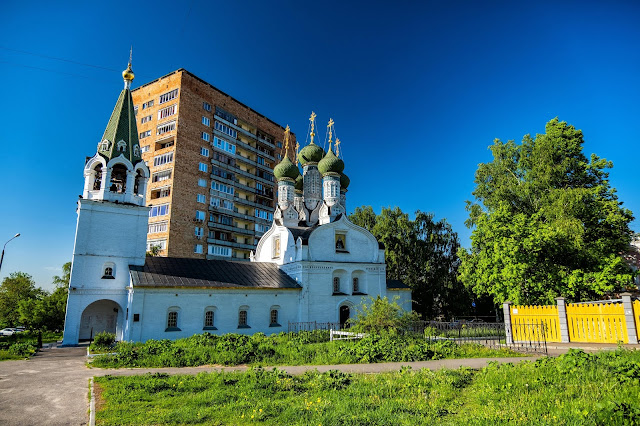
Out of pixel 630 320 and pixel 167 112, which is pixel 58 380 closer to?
pixel 630 320

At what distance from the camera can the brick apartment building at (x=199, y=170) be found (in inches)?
1580

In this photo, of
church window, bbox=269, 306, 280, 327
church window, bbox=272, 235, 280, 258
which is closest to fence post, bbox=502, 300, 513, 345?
church window, bbox=269, 306, 280, 327

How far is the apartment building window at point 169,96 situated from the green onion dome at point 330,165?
2095 cm

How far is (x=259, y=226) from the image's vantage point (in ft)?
159

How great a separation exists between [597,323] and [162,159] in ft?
130

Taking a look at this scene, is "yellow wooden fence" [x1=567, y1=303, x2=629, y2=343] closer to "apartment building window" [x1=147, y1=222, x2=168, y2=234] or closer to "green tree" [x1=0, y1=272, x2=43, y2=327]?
"apartment building window" [x1=147, y1=222, x2=168, y2=234]

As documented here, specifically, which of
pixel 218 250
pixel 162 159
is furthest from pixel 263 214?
pixel 162 159

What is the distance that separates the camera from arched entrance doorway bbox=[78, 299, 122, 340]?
21328 mm

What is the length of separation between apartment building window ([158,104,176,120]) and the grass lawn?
37.3 meters

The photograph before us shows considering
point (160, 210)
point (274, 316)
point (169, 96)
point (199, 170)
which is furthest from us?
point (169, 96)

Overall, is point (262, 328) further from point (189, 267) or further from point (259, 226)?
point (259, 226)

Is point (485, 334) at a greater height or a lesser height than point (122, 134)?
lesser

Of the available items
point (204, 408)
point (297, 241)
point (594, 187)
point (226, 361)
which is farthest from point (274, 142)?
point (204, 408)

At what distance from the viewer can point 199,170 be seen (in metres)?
42.7
